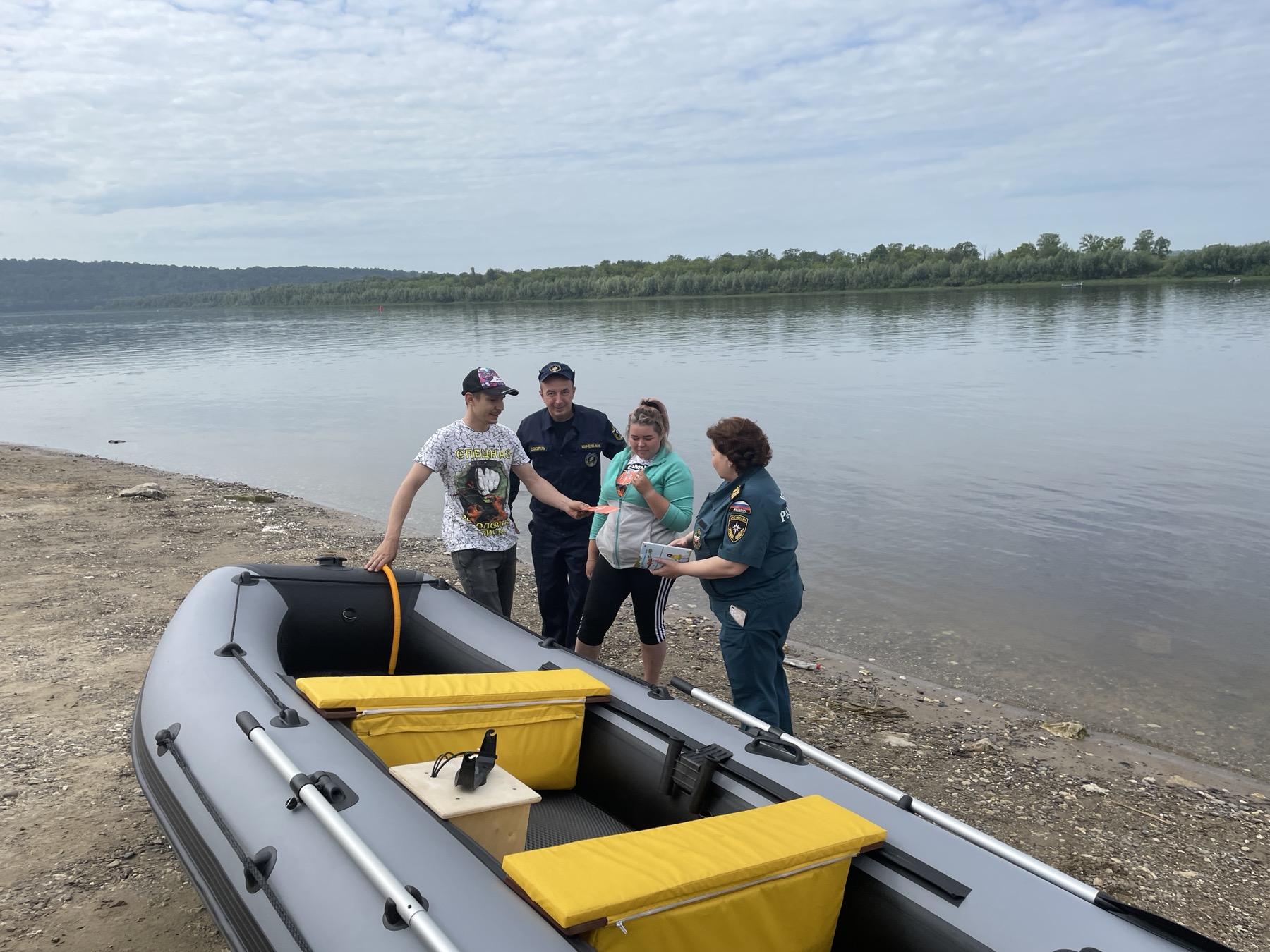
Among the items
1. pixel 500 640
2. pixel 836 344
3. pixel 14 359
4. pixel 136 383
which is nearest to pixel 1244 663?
pixel 500 640

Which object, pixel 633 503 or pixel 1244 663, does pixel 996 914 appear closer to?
pixel 633 503

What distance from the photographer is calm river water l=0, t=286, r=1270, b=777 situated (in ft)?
19.6

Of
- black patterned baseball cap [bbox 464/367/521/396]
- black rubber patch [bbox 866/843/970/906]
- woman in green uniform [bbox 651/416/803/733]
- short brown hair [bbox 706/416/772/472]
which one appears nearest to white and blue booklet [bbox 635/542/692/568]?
woman in green uniform [bbox 651/416/803/733]

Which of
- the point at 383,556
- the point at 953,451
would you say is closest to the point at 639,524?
the point at 383,556

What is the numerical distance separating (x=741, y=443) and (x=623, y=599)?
1.15 meters

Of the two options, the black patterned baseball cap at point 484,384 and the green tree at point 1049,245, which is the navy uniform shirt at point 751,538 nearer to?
the black patterned baseball cap at point 484,384

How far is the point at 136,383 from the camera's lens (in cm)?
2702

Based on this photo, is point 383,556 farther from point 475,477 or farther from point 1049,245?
point 1049,245

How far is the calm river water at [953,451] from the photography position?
599cm

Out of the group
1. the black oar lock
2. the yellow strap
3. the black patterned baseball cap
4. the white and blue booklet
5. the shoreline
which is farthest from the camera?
the shoreline

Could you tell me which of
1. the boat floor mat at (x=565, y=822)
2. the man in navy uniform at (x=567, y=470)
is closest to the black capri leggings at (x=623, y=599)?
the man in navy uniform at (x=567, y=470)

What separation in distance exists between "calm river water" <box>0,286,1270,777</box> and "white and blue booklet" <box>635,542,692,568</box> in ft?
9.16

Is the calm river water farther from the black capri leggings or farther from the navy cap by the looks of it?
the navy cap

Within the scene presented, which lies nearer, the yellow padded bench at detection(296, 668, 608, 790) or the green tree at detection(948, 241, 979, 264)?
the yellow padded bench at detection(296, 668, 608, 790)
